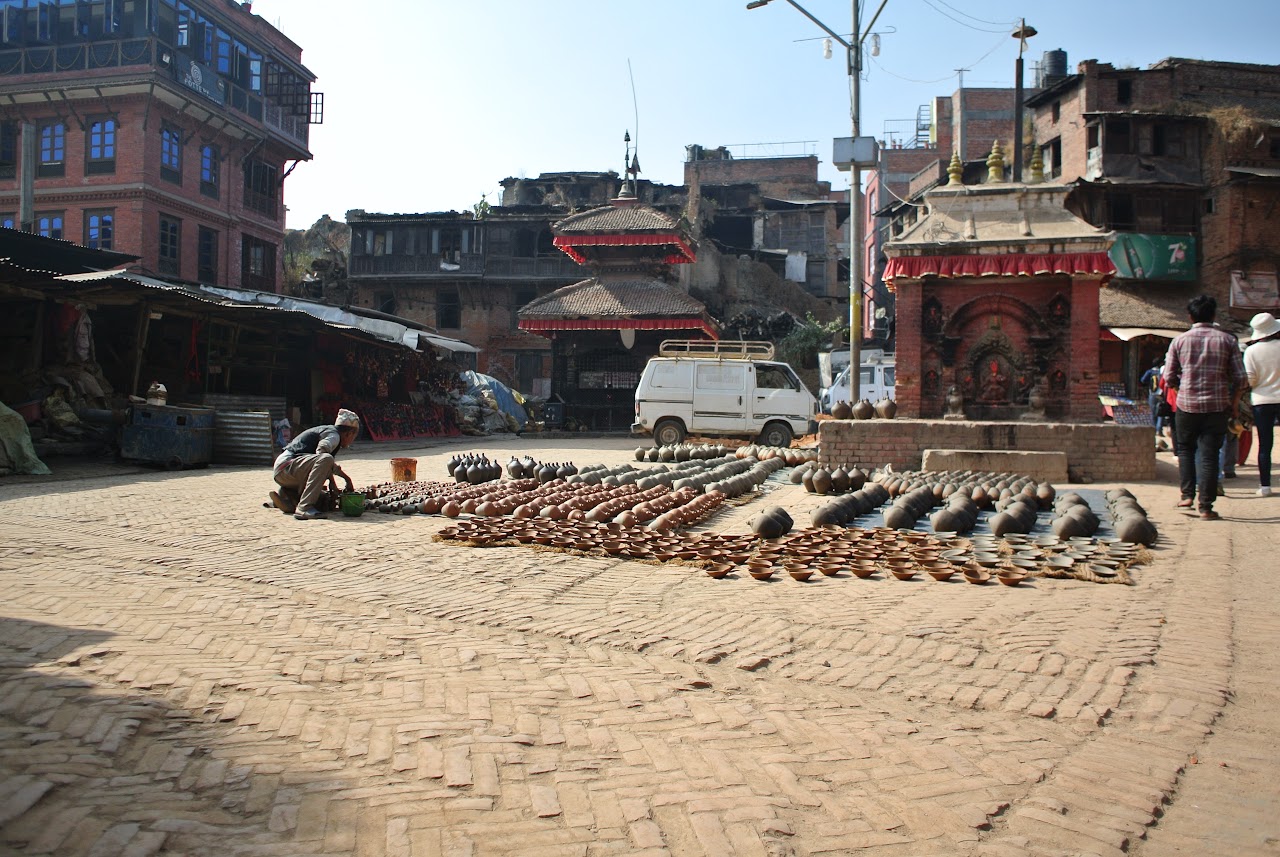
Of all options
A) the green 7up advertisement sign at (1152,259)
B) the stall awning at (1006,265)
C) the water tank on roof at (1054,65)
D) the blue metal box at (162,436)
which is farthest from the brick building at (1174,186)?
the blue metal box at (162,436)

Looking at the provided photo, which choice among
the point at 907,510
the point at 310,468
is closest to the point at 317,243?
the point at 310,468

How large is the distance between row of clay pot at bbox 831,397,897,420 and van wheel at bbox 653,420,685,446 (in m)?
6.88

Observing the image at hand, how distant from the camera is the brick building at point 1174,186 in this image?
1324 inches

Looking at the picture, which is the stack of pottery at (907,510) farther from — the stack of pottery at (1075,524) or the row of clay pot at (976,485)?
the stack of pottery at (1075,524)

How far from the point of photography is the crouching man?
31.4ft

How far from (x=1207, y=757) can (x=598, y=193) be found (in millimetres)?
47277

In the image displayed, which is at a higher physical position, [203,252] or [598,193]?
[598,193]

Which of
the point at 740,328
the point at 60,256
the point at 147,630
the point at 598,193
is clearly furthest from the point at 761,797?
the point at 598,193

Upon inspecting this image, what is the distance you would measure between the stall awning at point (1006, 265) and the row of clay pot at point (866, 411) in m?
2.11

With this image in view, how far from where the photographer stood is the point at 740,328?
43.8m

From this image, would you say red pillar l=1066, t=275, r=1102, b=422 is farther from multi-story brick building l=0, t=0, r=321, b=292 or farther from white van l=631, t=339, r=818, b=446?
multi-story brick building l=0, t=0, r=321, b=292

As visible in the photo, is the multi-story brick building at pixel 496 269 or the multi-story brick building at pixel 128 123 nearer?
the multi-story brick building at pixel 128 123

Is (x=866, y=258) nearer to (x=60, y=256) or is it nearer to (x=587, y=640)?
(x=60, y=256)

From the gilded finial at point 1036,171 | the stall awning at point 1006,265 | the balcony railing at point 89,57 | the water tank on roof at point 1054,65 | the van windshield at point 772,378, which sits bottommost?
the van windshield at point 772,378
